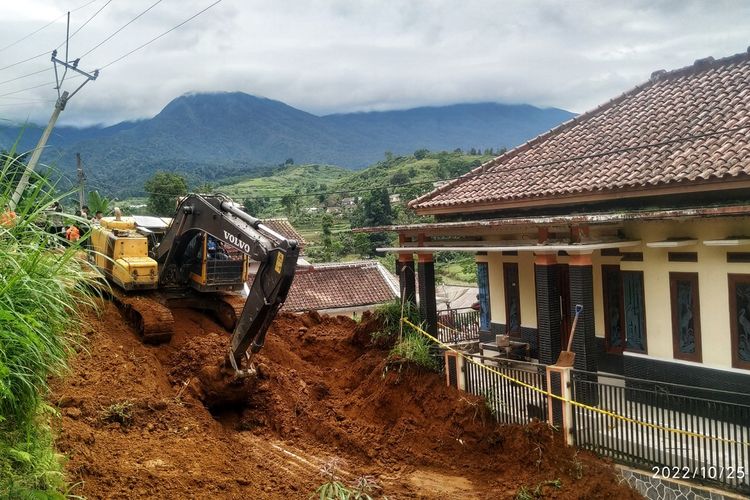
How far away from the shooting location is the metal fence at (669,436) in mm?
7805

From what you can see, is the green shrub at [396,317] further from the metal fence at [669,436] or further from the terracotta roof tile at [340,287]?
the terracotta roof tile at [340,287]

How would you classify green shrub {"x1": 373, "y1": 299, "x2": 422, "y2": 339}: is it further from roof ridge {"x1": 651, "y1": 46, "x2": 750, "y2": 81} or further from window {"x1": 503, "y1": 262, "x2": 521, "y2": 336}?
roof ridge {"x1": 651, "y1": 46, "x2": 750, "y2": 81}

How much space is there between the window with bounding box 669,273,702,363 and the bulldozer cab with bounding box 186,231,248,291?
8.00m

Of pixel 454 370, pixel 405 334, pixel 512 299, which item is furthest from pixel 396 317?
pixel 512 299

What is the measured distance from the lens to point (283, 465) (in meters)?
8.77

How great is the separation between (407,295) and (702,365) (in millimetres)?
6172

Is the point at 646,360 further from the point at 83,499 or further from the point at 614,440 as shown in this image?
the point at 83,499

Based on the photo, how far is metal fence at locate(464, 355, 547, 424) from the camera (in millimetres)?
10164

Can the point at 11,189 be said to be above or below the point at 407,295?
above

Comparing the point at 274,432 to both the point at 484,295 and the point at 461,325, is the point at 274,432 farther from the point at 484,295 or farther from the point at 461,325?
the point at 461,325

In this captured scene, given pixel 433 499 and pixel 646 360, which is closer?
pixel 433 499

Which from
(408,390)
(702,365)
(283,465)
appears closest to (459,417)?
(408,390)
